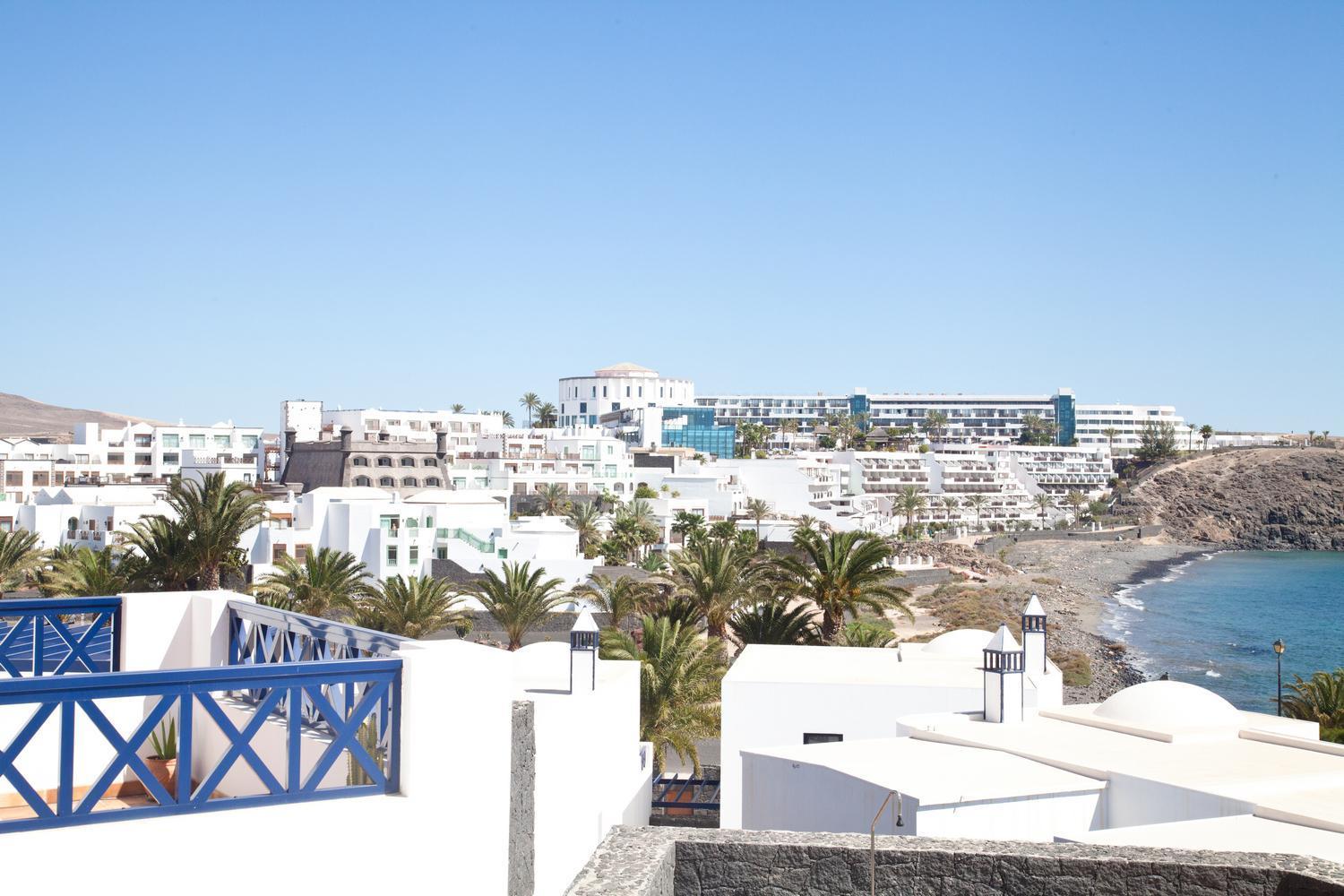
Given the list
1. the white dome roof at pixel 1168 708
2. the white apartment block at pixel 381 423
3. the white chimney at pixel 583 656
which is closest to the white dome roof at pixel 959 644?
the white dome roof at pixel 1168 708

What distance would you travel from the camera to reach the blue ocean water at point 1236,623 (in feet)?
175

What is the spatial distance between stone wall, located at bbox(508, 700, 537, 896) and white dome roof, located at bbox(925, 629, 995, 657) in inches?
616

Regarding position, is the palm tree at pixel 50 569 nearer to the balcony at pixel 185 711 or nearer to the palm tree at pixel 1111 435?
the balcony at pixel 185 711

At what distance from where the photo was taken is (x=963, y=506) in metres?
124

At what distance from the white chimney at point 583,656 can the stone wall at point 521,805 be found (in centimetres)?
695

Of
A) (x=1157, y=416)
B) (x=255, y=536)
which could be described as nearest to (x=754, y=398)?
(x=1157, y=416)

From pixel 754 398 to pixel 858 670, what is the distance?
161196 mm

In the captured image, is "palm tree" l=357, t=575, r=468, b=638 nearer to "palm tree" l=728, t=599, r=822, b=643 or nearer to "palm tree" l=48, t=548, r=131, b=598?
"palm tree" l=48, t=548, r=131, b=598

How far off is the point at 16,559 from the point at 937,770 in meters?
32.4

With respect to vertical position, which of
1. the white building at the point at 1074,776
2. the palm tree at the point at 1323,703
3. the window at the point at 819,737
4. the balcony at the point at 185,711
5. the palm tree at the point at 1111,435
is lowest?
the palm tree at the point at 1323,703

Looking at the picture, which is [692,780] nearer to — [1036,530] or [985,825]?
[985,825]

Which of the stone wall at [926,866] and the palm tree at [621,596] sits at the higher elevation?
the stone wall at [926,866]

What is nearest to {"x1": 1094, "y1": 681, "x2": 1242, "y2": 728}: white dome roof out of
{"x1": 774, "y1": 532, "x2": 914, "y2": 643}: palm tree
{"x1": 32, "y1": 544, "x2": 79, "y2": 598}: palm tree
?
{"x1": 774, "y1": 532, "x2": 914, "y2": 643}: palm tree

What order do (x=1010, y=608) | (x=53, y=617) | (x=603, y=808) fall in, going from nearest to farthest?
(x=53, y=617) < (x=603, y=808) < (x=1010, y=608)
